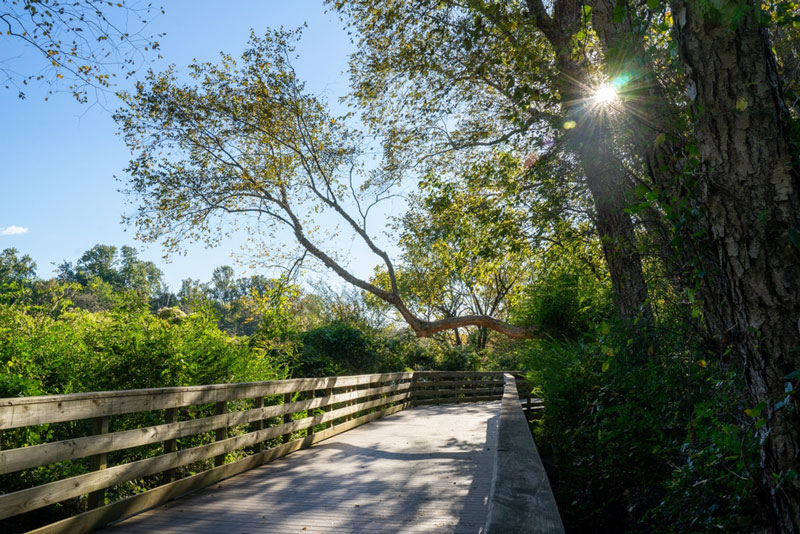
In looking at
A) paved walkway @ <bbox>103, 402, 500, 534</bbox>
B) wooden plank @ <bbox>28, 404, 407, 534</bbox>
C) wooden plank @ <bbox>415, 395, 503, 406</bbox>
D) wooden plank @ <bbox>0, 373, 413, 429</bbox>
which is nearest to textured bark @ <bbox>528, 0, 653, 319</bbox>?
paved walkway @ <bbox>103, 402, 500, 534</bbox>

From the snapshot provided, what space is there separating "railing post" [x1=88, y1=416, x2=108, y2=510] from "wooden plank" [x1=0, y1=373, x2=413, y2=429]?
67mm

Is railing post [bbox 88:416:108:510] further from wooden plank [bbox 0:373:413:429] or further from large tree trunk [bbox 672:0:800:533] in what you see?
large tree trunk [bbox 672:0:800:533]

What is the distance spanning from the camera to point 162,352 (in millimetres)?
6844

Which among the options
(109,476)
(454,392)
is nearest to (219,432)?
(109,476)

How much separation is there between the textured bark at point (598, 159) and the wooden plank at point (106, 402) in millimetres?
4550

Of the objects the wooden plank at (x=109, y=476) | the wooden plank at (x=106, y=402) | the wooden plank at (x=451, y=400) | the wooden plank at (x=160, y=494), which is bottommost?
the wooden plank at (x=451, y=400)

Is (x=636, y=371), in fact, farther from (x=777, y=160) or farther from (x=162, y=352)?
(x=162, y=352)

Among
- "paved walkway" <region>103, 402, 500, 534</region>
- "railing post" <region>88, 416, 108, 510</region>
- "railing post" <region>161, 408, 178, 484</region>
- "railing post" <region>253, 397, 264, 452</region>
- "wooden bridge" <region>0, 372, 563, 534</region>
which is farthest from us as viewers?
"railing post" <region>253, 397, 264, 452</region>

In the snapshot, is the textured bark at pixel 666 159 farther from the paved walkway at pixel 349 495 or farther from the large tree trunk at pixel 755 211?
the paved walkway at pixel 349 495

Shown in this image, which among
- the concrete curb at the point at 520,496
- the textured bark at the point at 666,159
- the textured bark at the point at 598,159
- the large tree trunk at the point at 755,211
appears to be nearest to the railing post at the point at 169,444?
the concrete curb at the point at 520,496

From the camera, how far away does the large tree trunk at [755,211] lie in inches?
102

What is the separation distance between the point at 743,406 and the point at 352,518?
308 centimetres

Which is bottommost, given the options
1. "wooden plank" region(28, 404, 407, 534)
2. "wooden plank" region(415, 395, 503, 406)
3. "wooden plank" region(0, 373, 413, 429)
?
"wooden plank" region(415, 395, 503, 406)

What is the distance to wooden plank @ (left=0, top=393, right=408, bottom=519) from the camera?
3.49 meters
